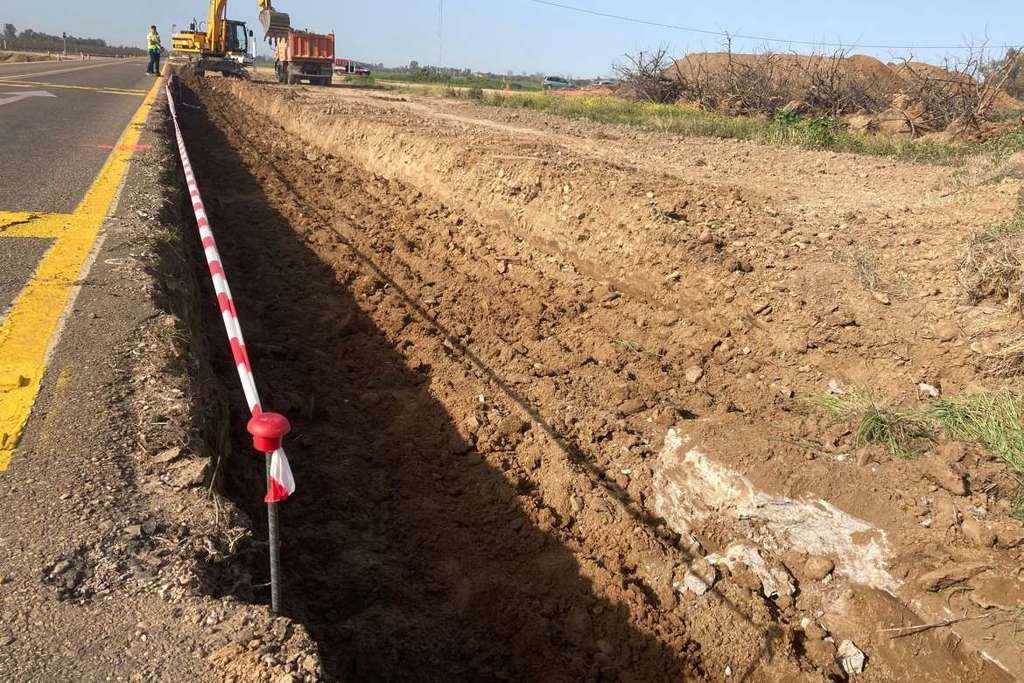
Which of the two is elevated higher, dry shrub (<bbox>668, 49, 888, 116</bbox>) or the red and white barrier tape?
dry shrub (<bbox>668, 49, 888, 116</bbox>)

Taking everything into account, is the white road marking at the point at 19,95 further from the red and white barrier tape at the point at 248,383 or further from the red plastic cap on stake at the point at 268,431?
the red plastic cap on stake at the point at 268,431

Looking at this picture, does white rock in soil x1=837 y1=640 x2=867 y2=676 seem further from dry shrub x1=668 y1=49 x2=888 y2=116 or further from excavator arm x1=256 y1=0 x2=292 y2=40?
excavator arm x1=256 y1=0 x2=292 y2=40

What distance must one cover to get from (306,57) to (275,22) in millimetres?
1870

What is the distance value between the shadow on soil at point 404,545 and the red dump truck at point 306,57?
24131 millimetres

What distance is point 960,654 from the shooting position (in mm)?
3119

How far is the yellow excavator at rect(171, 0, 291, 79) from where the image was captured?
1022 inches

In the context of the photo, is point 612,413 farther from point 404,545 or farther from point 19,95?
point 19,95

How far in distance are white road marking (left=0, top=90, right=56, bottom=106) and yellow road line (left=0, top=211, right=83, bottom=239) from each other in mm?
9140

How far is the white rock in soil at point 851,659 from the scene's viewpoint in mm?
3244

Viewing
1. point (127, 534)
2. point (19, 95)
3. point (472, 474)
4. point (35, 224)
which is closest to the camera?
point (127, 534)

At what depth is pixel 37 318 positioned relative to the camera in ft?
12.2

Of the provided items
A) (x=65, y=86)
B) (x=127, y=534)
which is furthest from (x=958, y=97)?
(x=65, y=86)

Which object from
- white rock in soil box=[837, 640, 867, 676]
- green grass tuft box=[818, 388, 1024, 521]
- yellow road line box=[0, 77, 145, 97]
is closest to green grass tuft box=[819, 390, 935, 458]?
green grass tuft box=[818, 388, 1024, 521]

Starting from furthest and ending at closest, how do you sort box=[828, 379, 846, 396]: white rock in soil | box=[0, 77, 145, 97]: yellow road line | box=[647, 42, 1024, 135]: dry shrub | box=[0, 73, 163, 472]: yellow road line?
box=[0, 77, 145, 97]: yellow road line → box=[647, 42, 1024, 135]: dry shrub → box=[828, 379, 846, 396]: white rock in soil → box=[0, 73, 163, 472]: yellow road line
